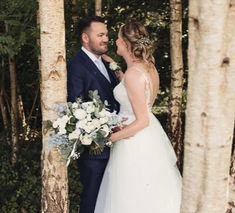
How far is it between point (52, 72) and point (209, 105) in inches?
71.2

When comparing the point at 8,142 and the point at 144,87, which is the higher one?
the point at 144,87

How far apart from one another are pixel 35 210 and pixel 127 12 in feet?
10.4

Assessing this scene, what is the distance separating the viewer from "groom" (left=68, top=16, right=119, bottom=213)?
408 centimetres

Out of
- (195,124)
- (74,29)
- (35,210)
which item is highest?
(74,29)

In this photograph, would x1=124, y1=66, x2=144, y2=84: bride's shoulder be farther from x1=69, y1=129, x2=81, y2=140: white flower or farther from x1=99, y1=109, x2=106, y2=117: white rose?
x1=69, y1=129, x2=81, y2=140: white flower

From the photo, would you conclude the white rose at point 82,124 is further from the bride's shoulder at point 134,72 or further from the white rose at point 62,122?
the bride's shoulder at point 134,72

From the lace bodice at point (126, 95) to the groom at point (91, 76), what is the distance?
13 centimetres

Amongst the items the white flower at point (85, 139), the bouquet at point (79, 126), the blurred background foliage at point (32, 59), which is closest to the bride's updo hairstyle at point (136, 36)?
the bouquet at point (79, 126)

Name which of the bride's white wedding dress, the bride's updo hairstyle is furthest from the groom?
the bride's updo hairstyle

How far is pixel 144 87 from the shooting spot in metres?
3.97

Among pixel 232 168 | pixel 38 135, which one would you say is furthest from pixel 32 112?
pixel 232 168

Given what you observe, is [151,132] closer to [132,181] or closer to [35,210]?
[132,181]

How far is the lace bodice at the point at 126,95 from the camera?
4.01 meters

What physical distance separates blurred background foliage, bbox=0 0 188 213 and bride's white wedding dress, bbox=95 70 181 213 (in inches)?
67.7
